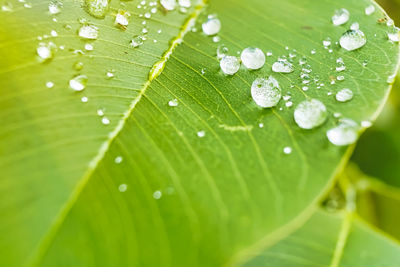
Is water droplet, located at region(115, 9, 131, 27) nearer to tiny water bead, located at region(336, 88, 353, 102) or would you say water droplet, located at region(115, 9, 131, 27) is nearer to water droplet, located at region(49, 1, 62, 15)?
water droplet, located at region(49, 1, 62, 15)

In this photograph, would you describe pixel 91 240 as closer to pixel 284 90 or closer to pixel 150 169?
pixel 150 169

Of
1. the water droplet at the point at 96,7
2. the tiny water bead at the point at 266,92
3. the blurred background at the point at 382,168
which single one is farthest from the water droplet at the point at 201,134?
the blurred background at the point at 382,168

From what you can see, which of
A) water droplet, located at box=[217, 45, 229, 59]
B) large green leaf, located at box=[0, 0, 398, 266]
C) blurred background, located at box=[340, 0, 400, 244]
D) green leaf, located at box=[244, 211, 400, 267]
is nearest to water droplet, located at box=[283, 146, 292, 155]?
large green leaf, located at box=[0, 0, 398, 266]

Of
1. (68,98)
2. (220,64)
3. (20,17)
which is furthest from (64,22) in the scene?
(220,64)

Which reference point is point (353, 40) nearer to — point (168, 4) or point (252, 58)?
point (252, 58)

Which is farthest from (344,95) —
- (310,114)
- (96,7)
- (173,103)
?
(96,7)

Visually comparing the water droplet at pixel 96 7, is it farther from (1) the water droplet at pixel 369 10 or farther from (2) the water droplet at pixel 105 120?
(1) the water droplet at pixel 369 10
